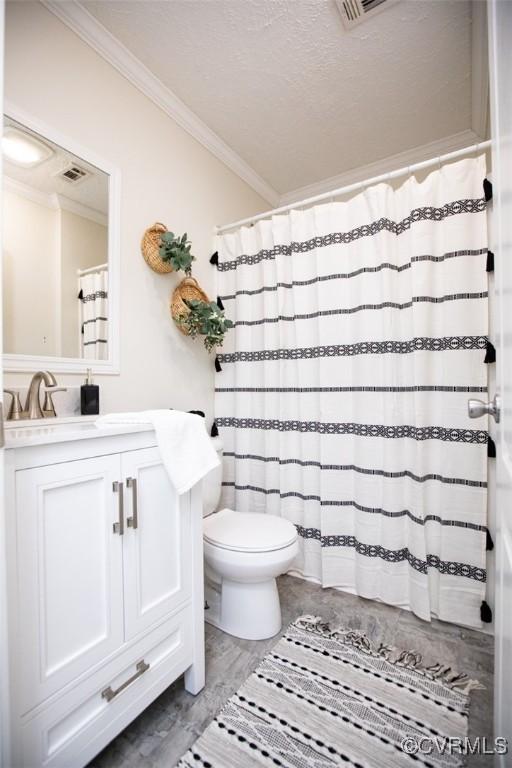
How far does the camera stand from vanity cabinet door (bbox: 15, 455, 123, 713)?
75cm

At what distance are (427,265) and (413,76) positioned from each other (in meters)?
1.03

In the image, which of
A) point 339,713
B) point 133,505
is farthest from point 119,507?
point 339,713

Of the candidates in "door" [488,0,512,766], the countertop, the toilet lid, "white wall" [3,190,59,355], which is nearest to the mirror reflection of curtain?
"white wall" [3,190,59,355]

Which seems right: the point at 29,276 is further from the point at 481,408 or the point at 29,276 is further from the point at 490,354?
the point at 490,354

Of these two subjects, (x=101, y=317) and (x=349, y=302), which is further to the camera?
(x=349, y=302)

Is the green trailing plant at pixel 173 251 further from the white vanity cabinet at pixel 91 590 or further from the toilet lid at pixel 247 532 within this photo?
the toilet lid at pixel 247 532

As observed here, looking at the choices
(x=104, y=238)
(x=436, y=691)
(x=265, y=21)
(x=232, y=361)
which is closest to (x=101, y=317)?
(x=104, y=238)

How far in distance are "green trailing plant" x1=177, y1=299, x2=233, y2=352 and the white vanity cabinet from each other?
88cm

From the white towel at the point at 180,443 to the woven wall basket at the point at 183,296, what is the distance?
31.2 inches

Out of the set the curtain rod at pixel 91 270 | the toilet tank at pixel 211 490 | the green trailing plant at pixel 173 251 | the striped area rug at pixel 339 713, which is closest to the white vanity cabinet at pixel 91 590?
the striped area rug at pixel 339 713

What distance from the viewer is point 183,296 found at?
5.97 feet

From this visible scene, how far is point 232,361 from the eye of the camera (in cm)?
213

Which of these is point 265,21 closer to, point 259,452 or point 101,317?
point 101,317

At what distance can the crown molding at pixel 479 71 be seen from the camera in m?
1.41
